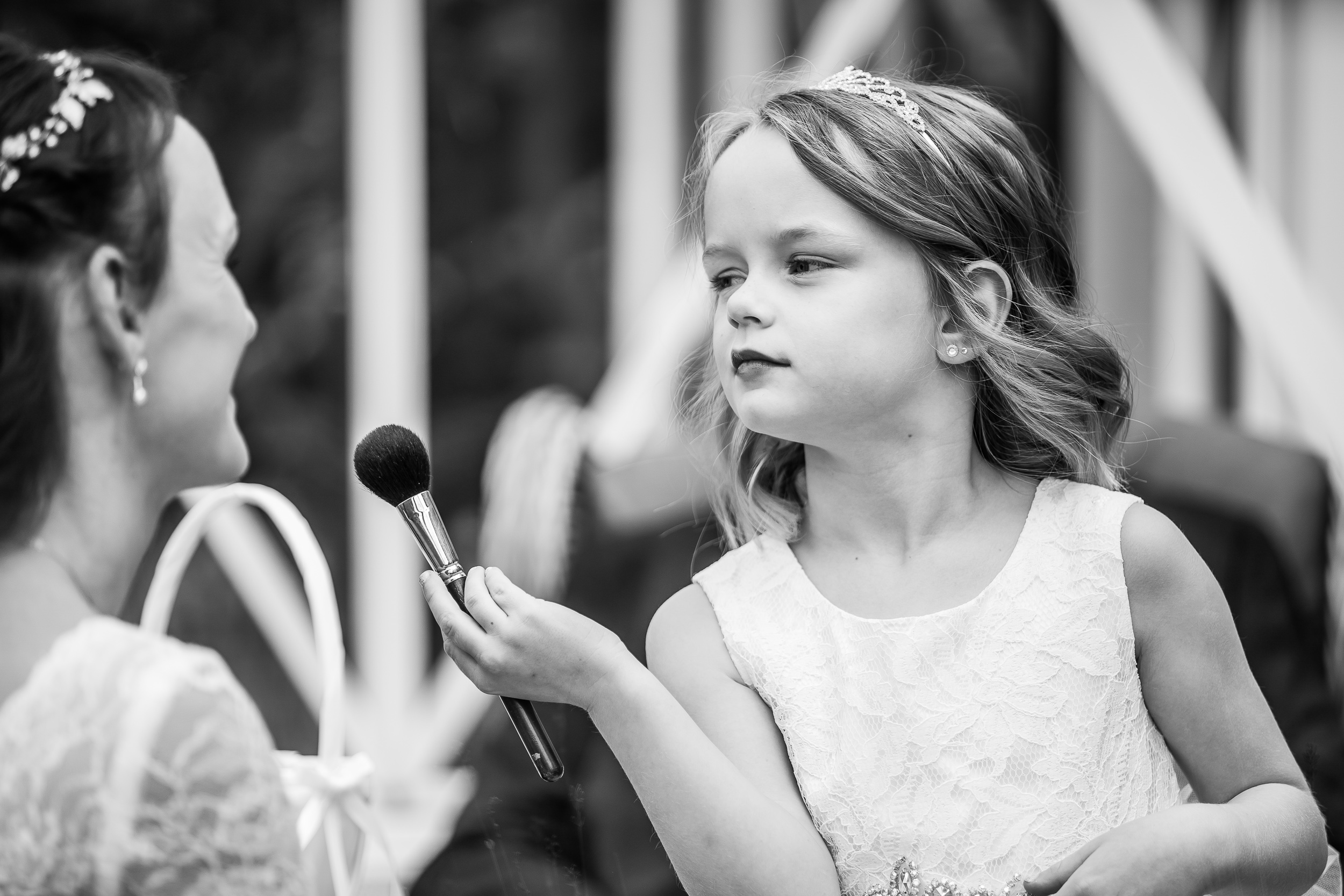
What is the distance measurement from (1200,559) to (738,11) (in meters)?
2.14

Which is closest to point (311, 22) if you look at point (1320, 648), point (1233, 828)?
point (1320, 648)

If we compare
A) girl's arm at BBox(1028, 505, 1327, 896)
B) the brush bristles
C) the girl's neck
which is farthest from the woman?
girl's arm at BBox(1028, 505, 1327, 896)

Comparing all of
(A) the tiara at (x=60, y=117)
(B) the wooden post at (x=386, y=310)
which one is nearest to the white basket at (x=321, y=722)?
(A) the tiara at (x=60, y=117)

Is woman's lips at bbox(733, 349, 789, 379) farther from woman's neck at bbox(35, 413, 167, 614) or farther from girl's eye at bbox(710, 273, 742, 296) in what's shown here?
woman's neck at bbox(35, 413, 167, 614)

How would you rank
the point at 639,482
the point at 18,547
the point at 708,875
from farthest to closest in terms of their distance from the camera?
the point at 639,482
the point at 708,875
the point at 18,547

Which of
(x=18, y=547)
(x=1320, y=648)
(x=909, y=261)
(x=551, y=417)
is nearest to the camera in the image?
(x=18, y=547)

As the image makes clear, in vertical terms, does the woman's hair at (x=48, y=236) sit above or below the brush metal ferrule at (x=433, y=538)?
above

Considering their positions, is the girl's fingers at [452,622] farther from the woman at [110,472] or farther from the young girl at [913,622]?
the woman at [110,472]

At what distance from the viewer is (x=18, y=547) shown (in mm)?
1033

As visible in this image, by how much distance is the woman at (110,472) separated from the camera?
91cm

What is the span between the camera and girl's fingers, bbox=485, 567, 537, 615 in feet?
3.69

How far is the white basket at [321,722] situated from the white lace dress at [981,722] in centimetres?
38

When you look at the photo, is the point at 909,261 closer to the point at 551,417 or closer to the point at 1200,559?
the point at 1200,559

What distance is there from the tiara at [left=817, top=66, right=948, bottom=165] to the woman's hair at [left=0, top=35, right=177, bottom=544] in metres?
0.66
